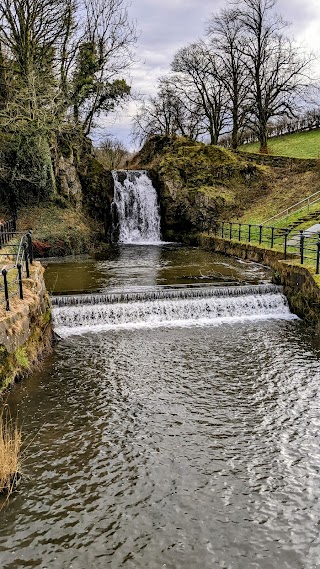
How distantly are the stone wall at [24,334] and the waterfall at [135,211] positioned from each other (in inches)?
746

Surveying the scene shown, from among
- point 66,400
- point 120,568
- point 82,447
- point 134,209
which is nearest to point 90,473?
point 82,447

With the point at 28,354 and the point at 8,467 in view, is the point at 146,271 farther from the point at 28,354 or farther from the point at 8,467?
the point at 8,467

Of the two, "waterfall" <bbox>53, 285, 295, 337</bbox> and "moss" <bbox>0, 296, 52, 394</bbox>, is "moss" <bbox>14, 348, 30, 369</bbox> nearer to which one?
"moss" <bbox>0, 296, 52, 394</bbox>

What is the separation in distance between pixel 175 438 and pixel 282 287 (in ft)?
26.6

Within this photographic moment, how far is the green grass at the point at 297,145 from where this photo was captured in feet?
118

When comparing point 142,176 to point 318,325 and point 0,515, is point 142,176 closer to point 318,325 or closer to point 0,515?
point 318,325

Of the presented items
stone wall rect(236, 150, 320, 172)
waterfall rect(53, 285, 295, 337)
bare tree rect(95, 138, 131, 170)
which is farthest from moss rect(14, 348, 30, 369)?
bare tree rect(95, 138, 131, 170)

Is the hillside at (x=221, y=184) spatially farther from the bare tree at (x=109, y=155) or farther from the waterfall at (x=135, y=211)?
the bare tree at (x=109, y=155)

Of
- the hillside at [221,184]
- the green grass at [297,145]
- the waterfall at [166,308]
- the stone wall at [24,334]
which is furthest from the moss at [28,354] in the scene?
the green grass at [297,145]

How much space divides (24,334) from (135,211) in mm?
21819

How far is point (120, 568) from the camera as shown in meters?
3.92

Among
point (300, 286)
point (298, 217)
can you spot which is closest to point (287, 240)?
point (298, 217)

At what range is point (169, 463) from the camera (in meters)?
5.44

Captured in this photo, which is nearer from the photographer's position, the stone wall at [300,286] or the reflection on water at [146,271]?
the stone wall at [300,286]
